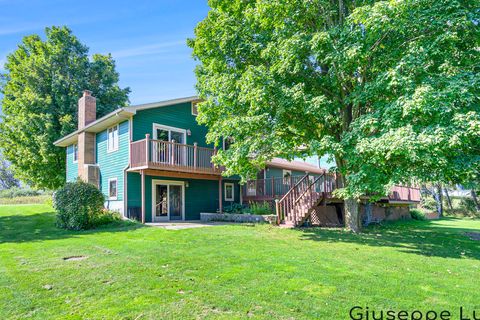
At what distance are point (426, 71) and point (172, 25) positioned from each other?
37.9 feet

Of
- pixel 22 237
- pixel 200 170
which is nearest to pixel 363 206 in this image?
pixel 200 170

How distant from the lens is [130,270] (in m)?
5.78

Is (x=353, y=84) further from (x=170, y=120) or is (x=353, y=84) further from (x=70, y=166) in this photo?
(x=70, y=166)

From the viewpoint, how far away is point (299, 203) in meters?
13.3

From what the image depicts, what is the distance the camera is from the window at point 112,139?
16.6 m

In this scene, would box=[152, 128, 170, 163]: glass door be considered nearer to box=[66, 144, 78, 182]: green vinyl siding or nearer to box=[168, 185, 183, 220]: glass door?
box=[168, 185, 183, 220]: glass door

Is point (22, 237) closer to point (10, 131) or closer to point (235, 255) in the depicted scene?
point (235, 255)

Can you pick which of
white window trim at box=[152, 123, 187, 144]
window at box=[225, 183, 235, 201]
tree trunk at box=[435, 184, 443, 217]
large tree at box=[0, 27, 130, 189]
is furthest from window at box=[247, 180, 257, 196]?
tree trunk at box=[435, 184, 443, 217]

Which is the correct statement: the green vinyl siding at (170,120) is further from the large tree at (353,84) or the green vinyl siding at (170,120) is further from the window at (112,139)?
the large tree at (353,84)

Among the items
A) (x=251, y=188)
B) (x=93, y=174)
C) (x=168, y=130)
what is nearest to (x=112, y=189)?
(x=93, y=174)

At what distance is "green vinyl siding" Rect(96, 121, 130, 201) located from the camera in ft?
51.4

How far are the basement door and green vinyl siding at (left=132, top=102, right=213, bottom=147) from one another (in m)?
2.55

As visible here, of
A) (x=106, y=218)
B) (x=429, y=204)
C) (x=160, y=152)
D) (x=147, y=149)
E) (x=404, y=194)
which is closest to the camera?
(x=106, y=218)

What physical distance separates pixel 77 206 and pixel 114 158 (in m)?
4.90
